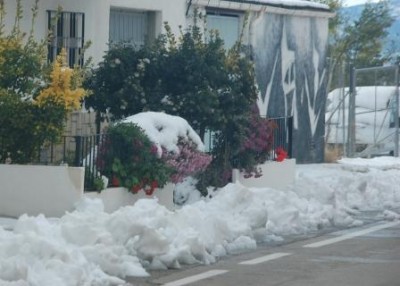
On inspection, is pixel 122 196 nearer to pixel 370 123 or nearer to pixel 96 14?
pixel 96 14

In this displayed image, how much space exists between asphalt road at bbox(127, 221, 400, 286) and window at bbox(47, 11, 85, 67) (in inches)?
275

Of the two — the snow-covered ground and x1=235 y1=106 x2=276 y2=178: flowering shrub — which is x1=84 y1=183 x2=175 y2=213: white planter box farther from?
x1=235 y1=106 x2=276 y2=178: flowering shrub

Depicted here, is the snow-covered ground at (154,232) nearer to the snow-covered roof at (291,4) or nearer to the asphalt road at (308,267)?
the asphalt road at (308,267)

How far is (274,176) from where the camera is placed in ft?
66.9

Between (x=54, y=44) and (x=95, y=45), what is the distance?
101 cm

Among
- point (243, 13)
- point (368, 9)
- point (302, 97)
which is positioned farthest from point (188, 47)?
point (368, 9)

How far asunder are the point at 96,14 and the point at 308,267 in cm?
954

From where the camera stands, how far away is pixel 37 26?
771 inches

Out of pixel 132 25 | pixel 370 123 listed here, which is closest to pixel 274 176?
pixel 132 25

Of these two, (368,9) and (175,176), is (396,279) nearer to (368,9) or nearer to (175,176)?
(175,176)

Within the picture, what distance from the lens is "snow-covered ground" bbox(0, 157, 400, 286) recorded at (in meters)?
10.7

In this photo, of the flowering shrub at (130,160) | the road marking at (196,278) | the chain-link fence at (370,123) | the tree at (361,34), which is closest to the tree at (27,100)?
the flowering shrub at (130,160)

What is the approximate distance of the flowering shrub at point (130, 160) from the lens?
53.1 feet

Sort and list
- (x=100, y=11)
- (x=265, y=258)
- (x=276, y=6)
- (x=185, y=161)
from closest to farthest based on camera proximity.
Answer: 1. (x=265, y=258)
2. (x=185, y=161)
3. (x=100, y=11)
4. (x=276, y=6)
